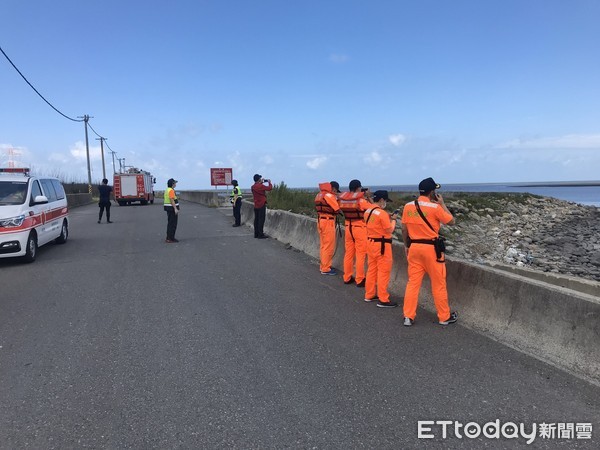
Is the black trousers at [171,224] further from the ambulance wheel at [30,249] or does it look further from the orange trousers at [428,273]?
the orange trousers at [428,273]

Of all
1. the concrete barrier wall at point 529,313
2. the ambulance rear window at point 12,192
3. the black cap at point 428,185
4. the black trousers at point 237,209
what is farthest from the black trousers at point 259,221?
the black cap at point 428,185

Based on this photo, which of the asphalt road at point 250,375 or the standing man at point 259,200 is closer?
the asphalt road at point 250,375

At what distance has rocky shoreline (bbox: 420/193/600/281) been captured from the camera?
18.5 meters

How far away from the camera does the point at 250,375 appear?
4.43 m

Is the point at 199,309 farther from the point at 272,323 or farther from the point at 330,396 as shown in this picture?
the point at 330,396

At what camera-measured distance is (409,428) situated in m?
3.51

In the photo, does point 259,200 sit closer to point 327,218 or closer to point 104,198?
point 327,218

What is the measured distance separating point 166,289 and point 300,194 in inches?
656

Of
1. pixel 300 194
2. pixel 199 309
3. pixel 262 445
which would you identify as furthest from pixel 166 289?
pixel 300 194

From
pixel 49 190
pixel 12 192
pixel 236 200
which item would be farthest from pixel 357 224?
pixel 236 200

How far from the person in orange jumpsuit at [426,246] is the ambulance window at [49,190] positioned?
33.7ft

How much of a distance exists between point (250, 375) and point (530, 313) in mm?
3023

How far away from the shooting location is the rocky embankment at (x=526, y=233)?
18.5m

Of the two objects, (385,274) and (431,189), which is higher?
(431,189)
